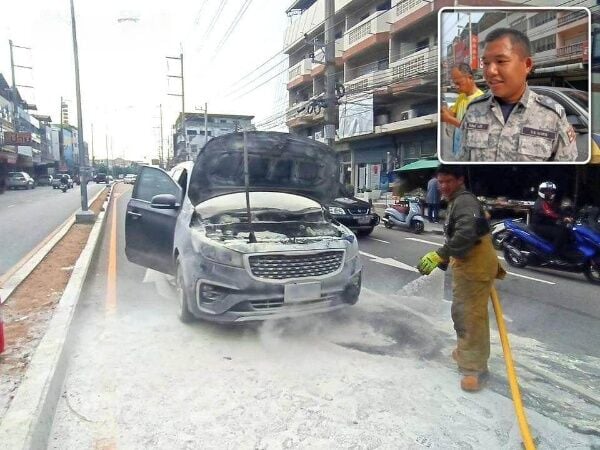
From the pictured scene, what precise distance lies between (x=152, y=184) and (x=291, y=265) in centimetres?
288

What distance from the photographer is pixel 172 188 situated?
5.76m

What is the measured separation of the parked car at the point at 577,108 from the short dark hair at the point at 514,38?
161 mm

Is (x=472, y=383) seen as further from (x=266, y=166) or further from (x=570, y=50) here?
(x=266, y=166)

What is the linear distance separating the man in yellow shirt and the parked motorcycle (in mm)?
10956

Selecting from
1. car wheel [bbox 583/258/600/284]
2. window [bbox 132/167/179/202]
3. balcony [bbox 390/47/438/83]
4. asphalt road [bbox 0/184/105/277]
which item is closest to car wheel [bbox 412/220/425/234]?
balcony [bbox 390/47/438/83]

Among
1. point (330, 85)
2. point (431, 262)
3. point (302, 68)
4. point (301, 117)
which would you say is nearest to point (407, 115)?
point (330, 85)

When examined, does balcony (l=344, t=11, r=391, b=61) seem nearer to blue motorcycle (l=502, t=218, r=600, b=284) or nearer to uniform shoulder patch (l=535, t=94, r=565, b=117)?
blue motorcycle (l=502, t=218, r=600, b=284)

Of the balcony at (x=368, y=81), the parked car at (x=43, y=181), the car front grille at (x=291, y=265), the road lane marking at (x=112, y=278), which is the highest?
the balcony at (x=368, y=81)

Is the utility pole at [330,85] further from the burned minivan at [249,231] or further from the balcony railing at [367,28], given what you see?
the burned minivan at [249,231]

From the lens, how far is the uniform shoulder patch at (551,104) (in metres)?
1.94

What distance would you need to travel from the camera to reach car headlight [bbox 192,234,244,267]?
13.3 feet

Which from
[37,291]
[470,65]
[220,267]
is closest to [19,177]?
[37,291]

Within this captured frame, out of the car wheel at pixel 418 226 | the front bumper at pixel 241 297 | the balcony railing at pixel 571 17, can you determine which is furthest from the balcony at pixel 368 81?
the balcony railing at pixel 571 17

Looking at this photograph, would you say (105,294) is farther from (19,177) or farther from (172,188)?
(19,177)
